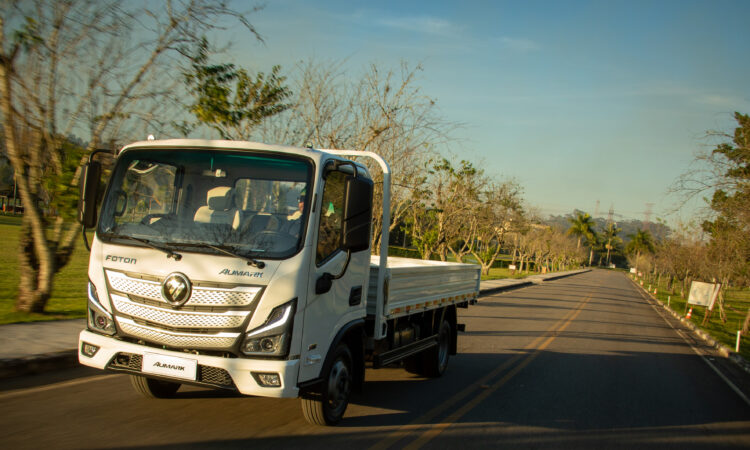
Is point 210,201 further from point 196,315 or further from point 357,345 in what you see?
point 357,345

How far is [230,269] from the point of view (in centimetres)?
443

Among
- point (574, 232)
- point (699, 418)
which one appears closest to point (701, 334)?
point (699, 418)

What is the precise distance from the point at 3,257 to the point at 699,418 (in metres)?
20.3

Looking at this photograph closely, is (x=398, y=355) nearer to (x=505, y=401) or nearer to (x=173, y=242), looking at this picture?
(x=505, y=401)

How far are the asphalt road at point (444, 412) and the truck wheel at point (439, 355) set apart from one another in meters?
0.16

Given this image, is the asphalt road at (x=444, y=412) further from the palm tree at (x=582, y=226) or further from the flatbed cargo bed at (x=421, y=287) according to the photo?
the palm tree at (x=582, y=226)

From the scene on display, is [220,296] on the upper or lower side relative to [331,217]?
lower

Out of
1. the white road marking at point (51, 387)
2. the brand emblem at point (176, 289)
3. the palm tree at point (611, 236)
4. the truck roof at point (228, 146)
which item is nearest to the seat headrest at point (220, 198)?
the truck roof at point (228, 146)

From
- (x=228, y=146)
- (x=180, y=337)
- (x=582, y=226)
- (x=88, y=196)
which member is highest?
(x=582, y=226)

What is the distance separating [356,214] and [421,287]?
2717 mm

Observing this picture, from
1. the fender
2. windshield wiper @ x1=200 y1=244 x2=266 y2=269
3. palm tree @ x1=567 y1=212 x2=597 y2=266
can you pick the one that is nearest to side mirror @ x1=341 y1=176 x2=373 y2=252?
windshield wiper @ x1=200 y1=244 x2=266 y2=269

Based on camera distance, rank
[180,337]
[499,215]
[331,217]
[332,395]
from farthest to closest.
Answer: [499,215]
[332,395]
[331,217]
[180,337]

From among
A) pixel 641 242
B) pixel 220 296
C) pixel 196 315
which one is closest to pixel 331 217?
pixel 220 296

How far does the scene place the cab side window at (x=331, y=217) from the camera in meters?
4.86
